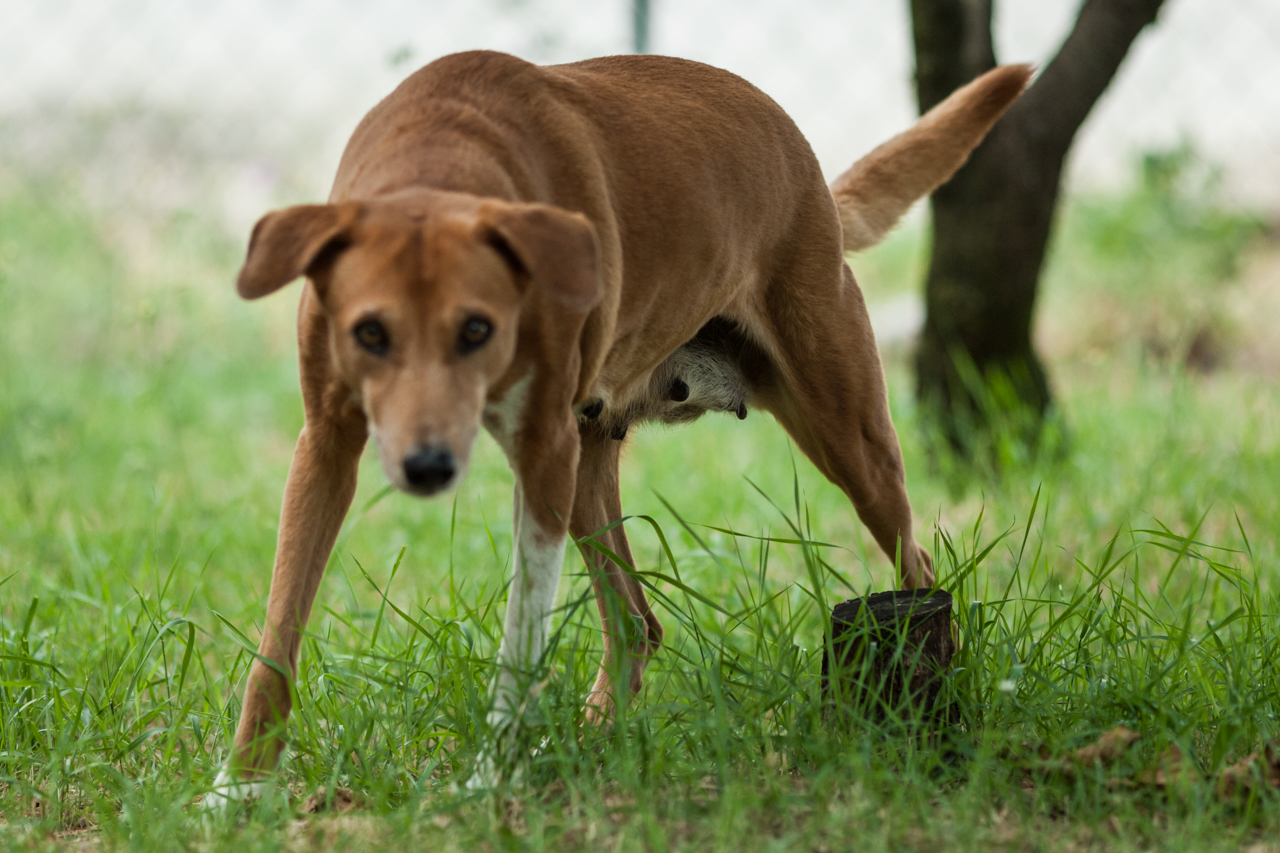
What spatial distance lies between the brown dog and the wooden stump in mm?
450

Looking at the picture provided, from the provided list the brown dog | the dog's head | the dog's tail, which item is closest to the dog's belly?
the brown dog

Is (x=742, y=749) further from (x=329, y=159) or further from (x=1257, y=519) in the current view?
(x=329, y=159)

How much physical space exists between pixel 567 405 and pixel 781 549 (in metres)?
2.18

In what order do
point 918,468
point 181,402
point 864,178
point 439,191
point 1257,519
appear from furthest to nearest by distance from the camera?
point 181,402 < point 918,468 < point 1257,519 < point 864,178 < point 439,191

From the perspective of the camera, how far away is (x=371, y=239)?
6.73 feet

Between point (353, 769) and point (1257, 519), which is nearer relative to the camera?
point (353, 769)

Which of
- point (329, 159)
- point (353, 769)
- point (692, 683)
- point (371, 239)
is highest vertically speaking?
point (329, 159)

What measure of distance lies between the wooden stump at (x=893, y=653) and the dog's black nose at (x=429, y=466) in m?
0.90

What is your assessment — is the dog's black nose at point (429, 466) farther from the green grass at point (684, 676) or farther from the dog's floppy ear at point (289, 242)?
the green grass at point (684, 676)

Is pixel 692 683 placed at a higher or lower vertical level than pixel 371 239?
lower

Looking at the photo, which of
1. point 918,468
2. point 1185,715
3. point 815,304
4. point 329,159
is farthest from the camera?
point 329,159

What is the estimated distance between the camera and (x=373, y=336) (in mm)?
2041

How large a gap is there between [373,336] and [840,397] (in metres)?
1.42

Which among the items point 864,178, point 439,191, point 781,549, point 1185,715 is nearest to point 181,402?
point 781,549
